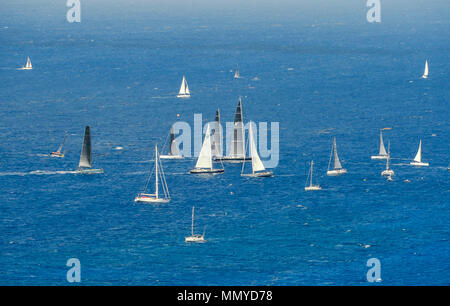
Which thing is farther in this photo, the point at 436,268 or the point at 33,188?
the point at 33,188

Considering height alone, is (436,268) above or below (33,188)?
below

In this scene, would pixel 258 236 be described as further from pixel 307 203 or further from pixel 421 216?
pixel 421 216

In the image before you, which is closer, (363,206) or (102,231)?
(102,231)

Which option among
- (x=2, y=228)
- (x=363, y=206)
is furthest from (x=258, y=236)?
(x=2, y=228)

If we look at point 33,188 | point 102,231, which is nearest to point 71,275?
point 102,231

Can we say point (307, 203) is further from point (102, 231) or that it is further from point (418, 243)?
point (102, 231)
